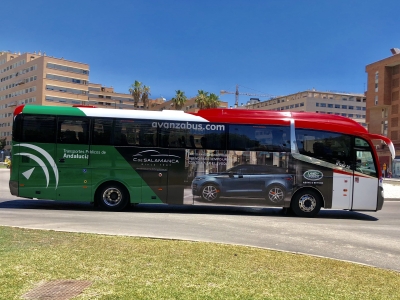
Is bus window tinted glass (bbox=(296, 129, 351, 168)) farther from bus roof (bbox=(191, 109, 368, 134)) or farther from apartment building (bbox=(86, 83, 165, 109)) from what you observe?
apartment building (bbox=(86, 83, 165, 109))

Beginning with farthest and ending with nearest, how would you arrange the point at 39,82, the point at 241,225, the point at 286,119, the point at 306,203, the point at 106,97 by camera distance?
the point at 106,97
the point at 39,82
the point at 306,203
the point at 286,119
the point at 241,225

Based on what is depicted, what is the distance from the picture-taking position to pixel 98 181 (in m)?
12.5

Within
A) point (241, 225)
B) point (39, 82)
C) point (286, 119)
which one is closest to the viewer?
point (241, 225)

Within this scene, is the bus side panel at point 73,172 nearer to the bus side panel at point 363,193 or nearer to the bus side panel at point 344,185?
the bus side panel at point 344,185

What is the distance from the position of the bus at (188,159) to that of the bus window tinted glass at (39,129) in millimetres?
32

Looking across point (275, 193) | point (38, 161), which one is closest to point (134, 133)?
point (38, 161)

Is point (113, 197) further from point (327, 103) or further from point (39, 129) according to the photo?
point (327, 103)

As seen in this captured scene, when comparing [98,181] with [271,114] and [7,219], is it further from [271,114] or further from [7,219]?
[271,114]

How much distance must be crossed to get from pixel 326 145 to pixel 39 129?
367 inches

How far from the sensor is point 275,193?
40.8 ft

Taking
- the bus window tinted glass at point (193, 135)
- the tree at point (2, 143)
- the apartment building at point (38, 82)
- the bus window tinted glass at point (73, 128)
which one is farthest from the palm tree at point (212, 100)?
the bus window tinted glass at point (73, 128)

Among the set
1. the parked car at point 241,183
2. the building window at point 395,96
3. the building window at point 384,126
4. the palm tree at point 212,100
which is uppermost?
the building window at point 395,96

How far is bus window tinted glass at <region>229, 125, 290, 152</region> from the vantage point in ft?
40.6

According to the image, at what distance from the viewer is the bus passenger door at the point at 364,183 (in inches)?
490
